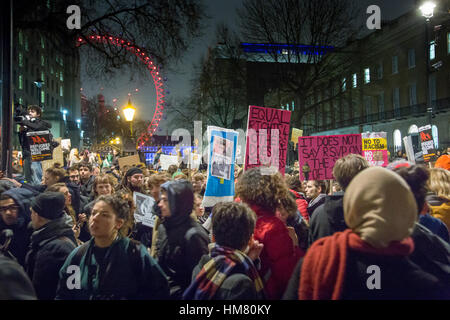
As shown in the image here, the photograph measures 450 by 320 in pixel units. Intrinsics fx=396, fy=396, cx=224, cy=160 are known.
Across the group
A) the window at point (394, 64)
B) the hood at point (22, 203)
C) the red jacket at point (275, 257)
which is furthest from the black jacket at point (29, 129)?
the window at point (394, 64)

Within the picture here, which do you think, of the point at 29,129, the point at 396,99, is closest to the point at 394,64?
the point at 396,99

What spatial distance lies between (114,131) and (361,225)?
204 feet

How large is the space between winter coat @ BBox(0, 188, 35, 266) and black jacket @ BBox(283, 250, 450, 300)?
9.84 feet

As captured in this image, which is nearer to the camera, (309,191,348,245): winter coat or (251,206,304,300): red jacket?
(251,206,304,300): red jacket

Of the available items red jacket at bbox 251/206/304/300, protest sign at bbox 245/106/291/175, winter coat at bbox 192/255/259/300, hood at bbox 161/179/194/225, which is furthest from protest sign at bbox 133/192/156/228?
winter coat at bbox 192/255/259/300

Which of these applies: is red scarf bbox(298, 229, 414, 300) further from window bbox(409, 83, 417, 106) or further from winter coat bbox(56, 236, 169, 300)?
window bbox(409, 83, 417, 106)

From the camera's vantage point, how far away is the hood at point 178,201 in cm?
329

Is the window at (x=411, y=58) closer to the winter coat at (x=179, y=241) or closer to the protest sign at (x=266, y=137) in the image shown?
the protest sign at (x=266, y=137)

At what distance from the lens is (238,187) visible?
3311 mm

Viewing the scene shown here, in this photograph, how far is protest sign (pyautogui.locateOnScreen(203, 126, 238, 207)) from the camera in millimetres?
4656

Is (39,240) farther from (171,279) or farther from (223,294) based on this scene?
(223,294)

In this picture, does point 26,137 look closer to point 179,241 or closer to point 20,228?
point 20,228

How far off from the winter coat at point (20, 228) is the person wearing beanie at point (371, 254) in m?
2.95

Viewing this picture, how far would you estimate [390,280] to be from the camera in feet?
6.30
